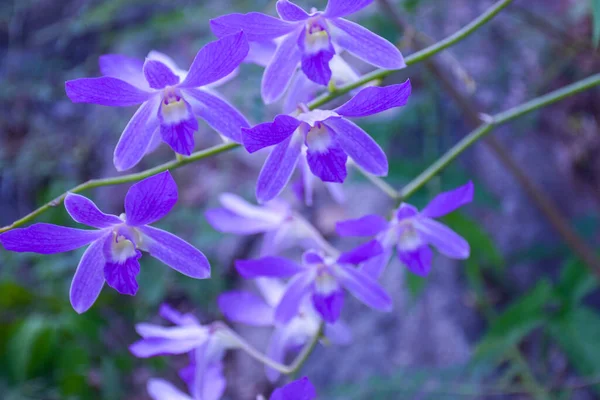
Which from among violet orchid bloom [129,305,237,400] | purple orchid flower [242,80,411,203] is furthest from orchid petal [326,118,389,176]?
violet orchid bloom [129,305,237,400]

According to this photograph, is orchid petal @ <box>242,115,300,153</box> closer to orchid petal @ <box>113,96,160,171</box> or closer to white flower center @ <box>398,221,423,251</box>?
orchid petal @ <box>113,96,160,171</box>

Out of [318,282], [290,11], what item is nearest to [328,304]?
[318,282]

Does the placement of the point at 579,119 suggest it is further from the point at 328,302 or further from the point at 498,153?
the point at 328,302

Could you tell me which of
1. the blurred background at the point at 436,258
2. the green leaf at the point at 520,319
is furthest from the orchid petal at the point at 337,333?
the green leaf at the point at 520,319

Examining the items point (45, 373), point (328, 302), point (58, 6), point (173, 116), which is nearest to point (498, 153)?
point (328, 302)

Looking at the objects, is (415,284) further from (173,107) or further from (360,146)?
(173,107)
